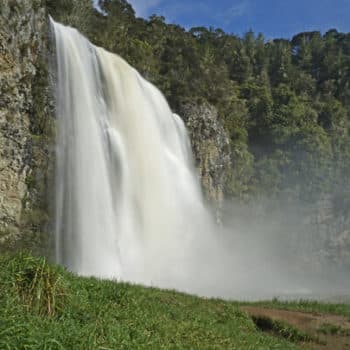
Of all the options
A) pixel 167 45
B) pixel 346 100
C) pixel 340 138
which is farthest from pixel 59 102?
pixel 346 100

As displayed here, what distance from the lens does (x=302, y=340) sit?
35.6 feet

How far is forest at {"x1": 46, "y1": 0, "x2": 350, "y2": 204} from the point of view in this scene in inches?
1416

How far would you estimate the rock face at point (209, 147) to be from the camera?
116 ft

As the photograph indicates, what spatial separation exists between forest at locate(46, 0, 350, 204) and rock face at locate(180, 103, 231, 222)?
1.04m

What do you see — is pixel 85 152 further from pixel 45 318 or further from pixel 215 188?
pixel 215 188

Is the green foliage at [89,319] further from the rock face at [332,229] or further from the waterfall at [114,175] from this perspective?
the rock face at [332,229]

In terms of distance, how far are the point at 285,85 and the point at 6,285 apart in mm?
56560

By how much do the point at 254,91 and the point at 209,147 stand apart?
64.5 feet

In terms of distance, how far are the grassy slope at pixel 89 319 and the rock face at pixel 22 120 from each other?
10491 mm

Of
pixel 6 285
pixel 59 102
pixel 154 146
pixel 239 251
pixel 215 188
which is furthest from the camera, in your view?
pixel 239 251

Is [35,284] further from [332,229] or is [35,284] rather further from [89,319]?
Result: [332,229]

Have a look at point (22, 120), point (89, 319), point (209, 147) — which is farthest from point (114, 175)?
point (89, 319)

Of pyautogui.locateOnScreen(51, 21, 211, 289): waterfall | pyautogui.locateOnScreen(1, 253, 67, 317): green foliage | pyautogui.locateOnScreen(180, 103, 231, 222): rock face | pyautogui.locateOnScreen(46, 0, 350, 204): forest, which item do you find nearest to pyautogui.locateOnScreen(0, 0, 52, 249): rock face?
pyautogui.locateOnScreen(51, 21, 211, 289): waterfall

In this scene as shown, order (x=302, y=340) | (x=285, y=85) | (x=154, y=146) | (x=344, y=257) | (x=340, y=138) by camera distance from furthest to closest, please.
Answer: (x=285, y=85) → (x=340, y=138) → (x=344, y=257) → (x=154, y=146) → (x=302, y=340)
